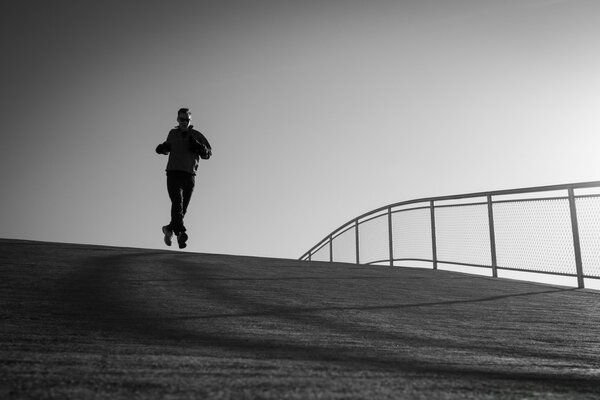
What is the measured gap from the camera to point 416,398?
1451mm

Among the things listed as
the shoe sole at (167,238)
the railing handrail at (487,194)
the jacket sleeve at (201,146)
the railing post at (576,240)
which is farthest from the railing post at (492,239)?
the shoe sole at (167,238)

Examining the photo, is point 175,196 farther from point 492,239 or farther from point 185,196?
point 492,239

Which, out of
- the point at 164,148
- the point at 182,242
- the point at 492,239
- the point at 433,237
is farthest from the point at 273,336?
the point at 433,237

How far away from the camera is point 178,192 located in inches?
263

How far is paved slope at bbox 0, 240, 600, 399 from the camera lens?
5.06 feet

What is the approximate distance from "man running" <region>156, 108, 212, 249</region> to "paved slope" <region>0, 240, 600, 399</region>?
133cm

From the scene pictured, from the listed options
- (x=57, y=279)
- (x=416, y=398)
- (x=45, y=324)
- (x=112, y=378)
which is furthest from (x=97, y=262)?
(x=416, y=398)

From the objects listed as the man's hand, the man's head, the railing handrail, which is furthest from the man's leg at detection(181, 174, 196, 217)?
the railing handrail

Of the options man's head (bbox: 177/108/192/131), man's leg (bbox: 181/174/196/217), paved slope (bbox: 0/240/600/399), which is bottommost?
paved slope (bbox: 0/240/600/399)

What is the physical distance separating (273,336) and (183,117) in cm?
465

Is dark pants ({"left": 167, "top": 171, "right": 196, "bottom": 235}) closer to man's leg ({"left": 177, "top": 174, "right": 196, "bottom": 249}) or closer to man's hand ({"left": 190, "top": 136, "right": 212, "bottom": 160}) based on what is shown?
man's leg ({"left": 177, "top": 174, "right": 196, "bottom": 249})

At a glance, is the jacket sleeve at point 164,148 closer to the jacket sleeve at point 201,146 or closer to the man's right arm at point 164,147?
the man's right arm at point 164,147

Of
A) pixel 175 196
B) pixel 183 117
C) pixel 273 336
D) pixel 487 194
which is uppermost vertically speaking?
pixel 183 117

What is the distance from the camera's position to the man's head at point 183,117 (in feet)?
21.6
